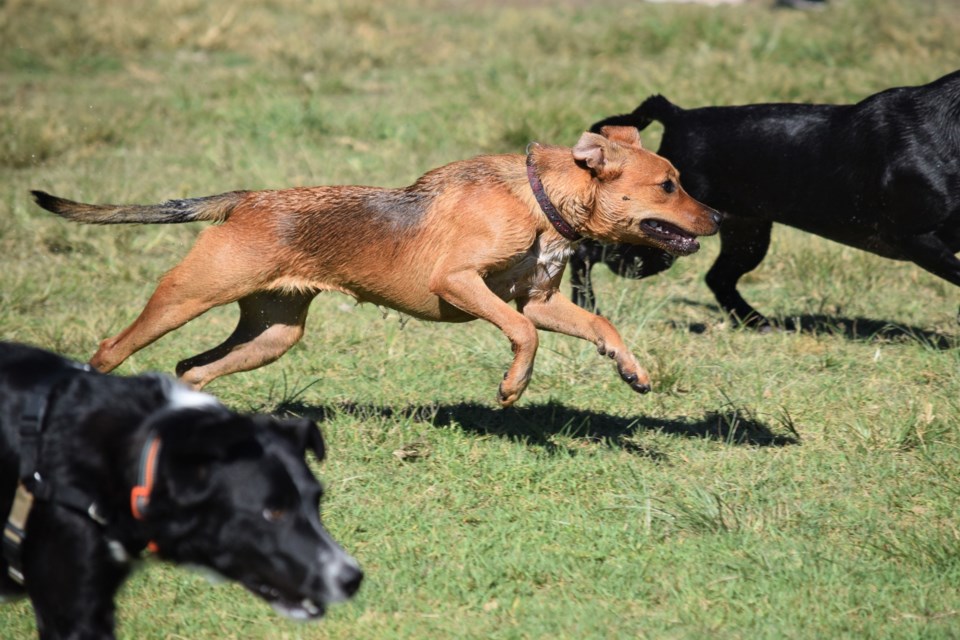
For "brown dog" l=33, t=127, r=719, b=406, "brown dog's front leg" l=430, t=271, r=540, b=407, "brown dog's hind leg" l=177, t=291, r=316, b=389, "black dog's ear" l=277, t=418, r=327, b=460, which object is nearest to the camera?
"black dog's ear" l=277, t=418, r=327, b=460

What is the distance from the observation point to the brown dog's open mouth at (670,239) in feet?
17.3

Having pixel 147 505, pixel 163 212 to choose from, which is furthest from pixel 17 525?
pixel 163 212

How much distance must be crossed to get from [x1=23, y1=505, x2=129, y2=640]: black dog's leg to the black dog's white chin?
402mm

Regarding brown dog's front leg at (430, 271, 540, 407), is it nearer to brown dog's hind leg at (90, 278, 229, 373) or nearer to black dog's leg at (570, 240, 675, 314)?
brown dog's hind leg at (90, 278, 229, 373)

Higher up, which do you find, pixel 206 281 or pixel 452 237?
pixel 452 237

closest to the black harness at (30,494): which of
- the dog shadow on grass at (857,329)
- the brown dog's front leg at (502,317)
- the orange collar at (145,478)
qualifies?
the orange collar at (145,478)

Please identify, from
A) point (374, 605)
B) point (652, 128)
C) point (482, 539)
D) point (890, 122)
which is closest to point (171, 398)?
point (374, 605)

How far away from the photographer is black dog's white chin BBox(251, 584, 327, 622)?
307cm

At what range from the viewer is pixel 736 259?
7.55 metres

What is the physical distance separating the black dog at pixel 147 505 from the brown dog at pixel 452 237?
2.01 meters

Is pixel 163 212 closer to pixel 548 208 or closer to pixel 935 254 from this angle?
pixel 548 208

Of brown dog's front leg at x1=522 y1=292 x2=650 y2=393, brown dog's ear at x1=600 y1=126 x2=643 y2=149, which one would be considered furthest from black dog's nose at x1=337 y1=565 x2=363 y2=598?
brown dog's ear at x1=600 y1=126 x2=643 y2=149

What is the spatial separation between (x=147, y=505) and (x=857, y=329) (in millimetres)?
5267

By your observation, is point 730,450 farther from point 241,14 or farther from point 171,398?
point 241,14
